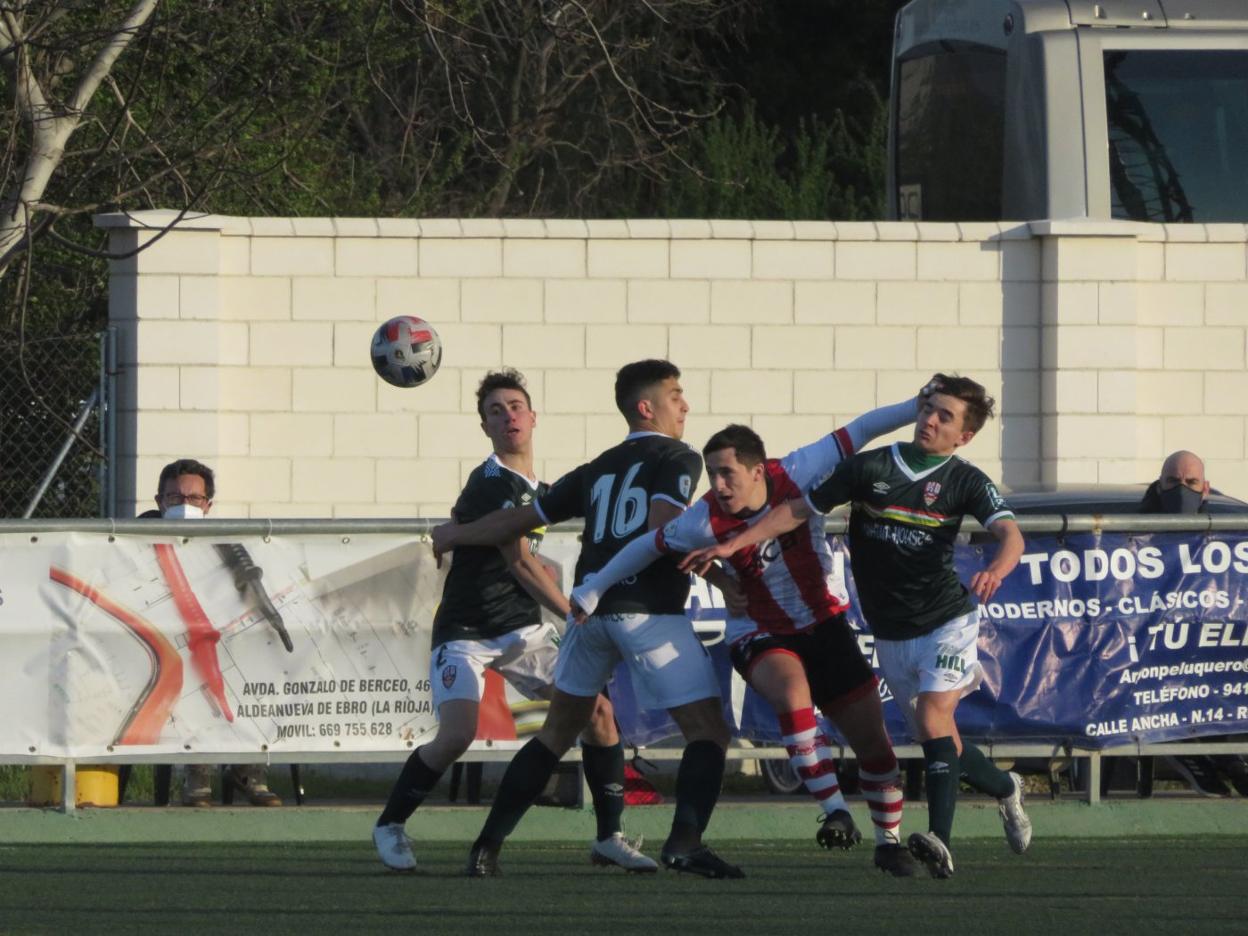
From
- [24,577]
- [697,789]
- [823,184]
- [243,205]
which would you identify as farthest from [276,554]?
[823,184]

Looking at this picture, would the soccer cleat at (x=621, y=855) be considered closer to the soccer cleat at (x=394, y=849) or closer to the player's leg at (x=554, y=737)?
the player's leg at (x=554, y=737)

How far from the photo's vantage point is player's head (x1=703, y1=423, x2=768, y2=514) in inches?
341

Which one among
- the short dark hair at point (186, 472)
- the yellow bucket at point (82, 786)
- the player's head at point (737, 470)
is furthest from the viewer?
the short dark hair at point (186, 472)

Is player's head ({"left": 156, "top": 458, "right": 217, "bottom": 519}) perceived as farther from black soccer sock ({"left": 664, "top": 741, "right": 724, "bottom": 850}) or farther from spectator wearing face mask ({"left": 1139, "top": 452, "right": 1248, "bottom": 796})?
spectator wearing face mask ({"left": 1139, "top": 452, "right": 1248, "bottom": 796})

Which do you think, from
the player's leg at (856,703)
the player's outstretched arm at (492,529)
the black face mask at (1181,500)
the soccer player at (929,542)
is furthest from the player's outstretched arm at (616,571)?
the black face mask at (1181,500)

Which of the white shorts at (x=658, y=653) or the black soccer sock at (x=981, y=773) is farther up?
the white shorts at (x=658, y=653)

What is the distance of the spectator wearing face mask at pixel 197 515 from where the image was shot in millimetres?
11266

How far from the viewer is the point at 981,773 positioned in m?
9.04

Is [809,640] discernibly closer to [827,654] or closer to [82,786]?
[827,654]

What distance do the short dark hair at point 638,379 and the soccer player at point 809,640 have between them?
0.99 ft

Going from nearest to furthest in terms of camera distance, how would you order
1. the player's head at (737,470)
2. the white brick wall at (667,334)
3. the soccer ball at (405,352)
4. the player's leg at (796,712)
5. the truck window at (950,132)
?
the player's head at (737,470) → the player's leg at (796,712) → the soccer ball at (405,352) → the white brick wall at (667,334) → the truck window at (950,132)

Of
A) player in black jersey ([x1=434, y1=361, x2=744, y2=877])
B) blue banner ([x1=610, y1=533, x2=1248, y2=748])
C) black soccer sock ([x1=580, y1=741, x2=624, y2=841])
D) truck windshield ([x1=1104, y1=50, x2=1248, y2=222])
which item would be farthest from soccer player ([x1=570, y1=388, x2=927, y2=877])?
truck windshield ([x1=1104, y1=50, x2=1248, y2=222])

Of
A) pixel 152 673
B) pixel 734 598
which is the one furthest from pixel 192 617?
pixel 734 598

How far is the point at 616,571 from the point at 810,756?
1164mm
